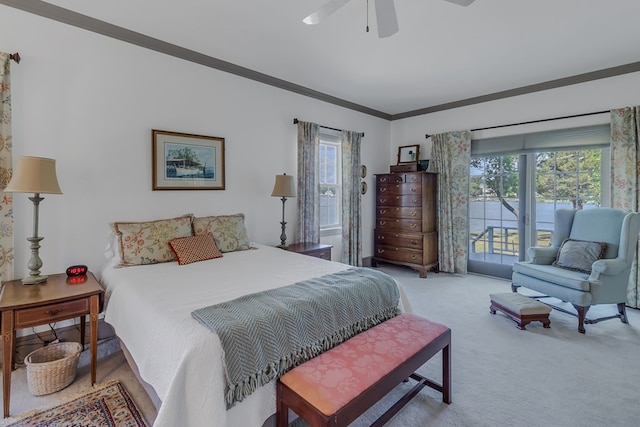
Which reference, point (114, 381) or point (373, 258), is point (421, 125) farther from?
point (114, 381)

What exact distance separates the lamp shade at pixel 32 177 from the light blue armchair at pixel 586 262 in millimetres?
4460

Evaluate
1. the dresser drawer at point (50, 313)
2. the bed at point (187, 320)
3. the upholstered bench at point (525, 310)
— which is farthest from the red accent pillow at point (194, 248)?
the upholstered bench at point (525, 310)

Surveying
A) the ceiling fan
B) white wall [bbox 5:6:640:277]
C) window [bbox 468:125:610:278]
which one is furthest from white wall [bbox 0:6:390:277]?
window [bbox 468:125:610:278]

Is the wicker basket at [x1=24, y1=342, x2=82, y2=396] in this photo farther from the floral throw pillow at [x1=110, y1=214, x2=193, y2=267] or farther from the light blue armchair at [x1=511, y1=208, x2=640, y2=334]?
the light blue armchair at [x1=511, y1=208, x2=640, y2=334]

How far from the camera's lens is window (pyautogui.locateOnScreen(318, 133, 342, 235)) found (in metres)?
4.79

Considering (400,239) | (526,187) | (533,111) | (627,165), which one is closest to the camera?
(627,165)

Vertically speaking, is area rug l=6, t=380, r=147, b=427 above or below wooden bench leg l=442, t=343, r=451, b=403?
below

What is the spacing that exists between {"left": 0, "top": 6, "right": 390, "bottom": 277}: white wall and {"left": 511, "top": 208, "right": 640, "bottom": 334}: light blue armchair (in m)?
3.33

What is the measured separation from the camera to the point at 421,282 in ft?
14.7

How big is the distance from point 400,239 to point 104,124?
4.12 meters

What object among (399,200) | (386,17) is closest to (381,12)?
(386,17)

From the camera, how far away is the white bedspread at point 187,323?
1270mm

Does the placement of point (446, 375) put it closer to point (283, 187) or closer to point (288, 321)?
point (288, 321)

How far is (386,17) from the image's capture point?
2.08m
